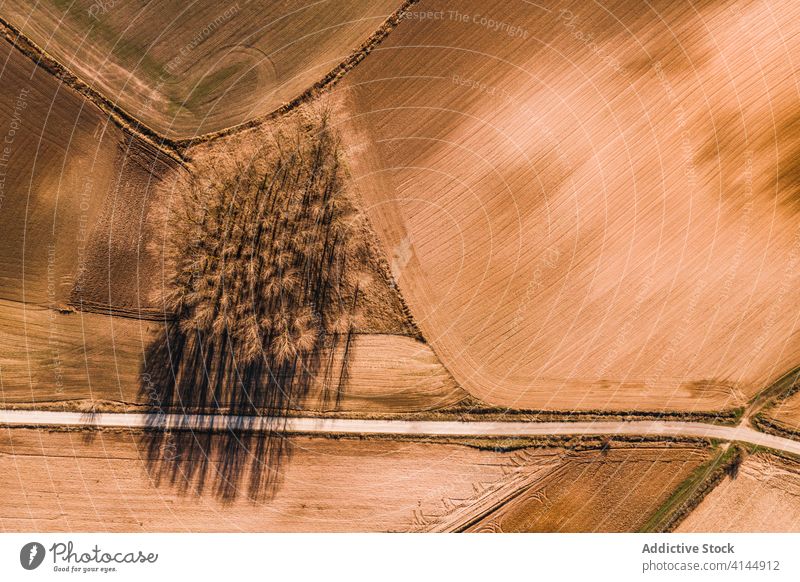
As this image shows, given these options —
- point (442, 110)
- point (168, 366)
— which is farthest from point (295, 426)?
point (442, 110)

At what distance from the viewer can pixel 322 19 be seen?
9.79 meters

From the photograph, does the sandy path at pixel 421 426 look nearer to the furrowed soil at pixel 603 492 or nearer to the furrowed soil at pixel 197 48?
the furrowed soil at pixel 603 492

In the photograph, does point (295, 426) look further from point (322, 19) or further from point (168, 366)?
point (322, 19)

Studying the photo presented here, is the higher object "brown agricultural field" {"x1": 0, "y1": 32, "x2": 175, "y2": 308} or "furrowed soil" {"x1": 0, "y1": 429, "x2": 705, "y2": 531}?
"brown agricultural field" {"x1": 0, "y1": 32, "x2": 175, "y2": 308}

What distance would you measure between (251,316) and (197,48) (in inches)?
253

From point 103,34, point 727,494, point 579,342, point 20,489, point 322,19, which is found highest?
point 322,19

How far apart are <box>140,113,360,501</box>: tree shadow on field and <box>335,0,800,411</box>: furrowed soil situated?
52.8 inches

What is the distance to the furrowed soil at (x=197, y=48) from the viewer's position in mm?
9680

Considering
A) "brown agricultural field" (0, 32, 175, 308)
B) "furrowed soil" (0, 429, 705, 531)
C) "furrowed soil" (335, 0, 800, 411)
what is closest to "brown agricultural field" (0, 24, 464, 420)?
"brown agricultural field" (0, 32, 175, 308)

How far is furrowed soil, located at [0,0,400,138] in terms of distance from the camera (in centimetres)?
968

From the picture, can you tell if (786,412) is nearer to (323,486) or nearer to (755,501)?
(755,501)

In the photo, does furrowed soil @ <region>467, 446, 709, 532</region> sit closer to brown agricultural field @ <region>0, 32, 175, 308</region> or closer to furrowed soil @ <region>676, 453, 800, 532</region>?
furrowed soil @ <region>676, 453, 800, 532</region>

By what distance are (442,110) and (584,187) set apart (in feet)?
12.8
